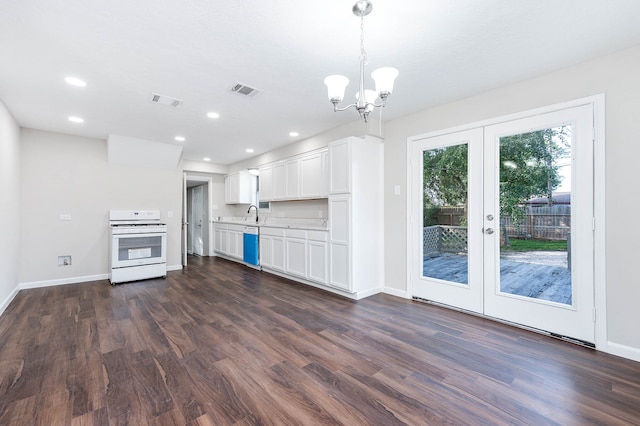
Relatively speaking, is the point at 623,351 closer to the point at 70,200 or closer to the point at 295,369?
the point at 295,369

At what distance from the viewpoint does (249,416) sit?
1.63 m

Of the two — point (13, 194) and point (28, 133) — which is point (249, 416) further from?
point (28, 133)

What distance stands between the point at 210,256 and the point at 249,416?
20.9 feet

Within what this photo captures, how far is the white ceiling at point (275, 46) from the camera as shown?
184cm

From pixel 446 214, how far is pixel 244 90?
8.87 feet

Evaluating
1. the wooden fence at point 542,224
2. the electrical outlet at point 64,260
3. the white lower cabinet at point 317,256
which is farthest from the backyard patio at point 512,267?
the electrical outlet at point 64,260

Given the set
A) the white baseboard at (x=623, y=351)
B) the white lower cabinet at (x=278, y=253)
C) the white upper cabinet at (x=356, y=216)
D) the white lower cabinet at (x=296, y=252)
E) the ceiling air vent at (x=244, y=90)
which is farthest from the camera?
the white lower cabinet at (x=278, y=253)

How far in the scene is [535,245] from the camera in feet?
9.21

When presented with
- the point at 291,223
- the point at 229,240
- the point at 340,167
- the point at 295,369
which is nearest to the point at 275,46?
the point at 340,167

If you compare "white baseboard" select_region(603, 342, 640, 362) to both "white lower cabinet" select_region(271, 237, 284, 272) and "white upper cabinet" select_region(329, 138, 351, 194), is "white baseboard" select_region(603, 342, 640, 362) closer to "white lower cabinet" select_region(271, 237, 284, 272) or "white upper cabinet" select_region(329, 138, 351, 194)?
"white upper cabinet" select_region(329, 138, 351, 194)

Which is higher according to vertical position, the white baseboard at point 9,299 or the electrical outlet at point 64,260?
the electrical outlet at point 64,260

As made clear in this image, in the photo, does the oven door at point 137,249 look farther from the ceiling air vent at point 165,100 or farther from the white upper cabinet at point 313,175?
the white upper cabinet at point 313,175

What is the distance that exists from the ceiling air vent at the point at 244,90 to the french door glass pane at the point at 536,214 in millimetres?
2645

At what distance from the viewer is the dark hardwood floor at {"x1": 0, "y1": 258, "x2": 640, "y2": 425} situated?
1663 millimetres
